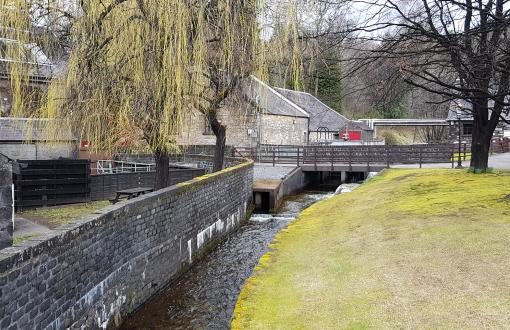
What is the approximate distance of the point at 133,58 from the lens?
9.36 m

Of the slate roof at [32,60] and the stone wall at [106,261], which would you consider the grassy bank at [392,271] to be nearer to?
the stone wall at [106,261]

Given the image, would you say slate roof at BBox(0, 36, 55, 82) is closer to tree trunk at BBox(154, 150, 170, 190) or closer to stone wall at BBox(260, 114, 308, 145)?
tree trunk at BBox(154, 150, 170, 190)

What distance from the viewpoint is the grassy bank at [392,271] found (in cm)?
589

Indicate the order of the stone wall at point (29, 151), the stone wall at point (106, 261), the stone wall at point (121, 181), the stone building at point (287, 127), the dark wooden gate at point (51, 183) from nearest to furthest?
the stone wall at point (106, 261) → the dark wooden gate at point (51, 183) → the stone wall at point (121, 181) → the stone wall at point (29, 151) → the stone building at point (287, 127)

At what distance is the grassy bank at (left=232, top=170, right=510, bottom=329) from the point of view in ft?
19.3

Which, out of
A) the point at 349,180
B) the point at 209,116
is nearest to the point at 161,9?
the point at 209,116

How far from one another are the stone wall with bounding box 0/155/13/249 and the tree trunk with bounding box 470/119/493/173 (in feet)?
52.3

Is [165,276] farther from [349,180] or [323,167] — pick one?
[349,180]

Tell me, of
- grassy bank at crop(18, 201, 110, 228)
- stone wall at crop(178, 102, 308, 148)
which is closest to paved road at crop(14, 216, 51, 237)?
grassy bank at crop(18, 201, 110, 228)

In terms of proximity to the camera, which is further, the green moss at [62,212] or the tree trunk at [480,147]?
the tree trunk at [480,147]

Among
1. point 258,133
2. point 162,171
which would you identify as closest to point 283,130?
point 258,133

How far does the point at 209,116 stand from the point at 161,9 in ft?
13.8

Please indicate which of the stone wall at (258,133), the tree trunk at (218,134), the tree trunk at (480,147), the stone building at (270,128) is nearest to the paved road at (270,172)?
the stone building at (270,128)

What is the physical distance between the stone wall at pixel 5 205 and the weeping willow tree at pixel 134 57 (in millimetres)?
2252
